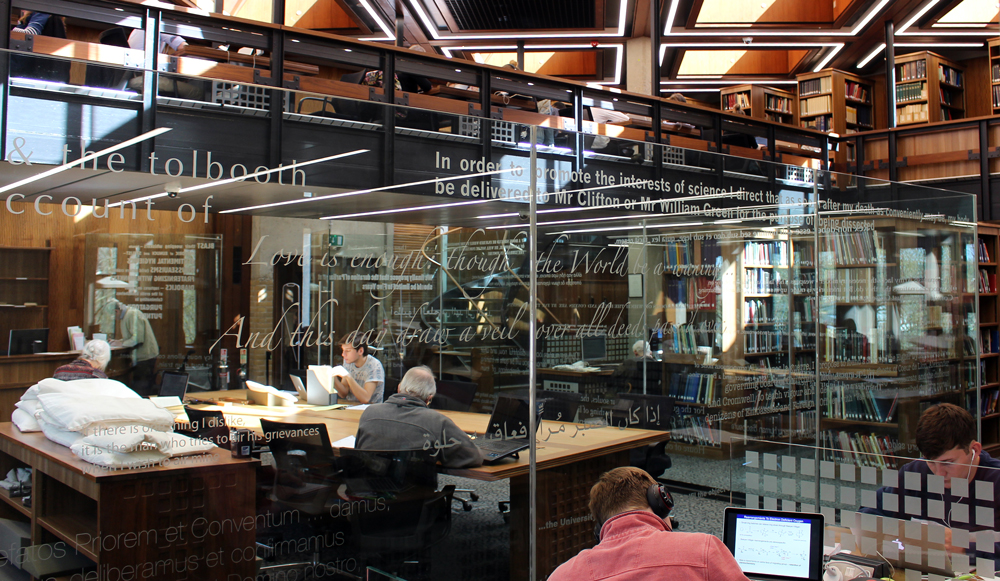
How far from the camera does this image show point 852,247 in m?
5.00

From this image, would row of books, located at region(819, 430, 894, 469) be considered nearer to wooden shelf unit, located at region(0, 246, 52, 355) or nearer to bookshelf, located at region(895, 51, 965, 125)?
wooden shelf unit, located at region(0, 246, 52, 355)

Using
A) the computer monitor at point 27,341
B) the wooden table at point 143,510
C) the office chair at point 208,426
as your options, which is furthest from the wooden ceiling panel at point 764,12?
the computer monitor at point 27,341

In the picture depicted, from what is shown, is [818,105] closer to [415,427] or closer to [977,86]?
[977,86]

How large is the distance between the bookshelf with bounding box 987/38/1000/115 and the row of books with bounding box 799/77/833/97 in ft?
6.73

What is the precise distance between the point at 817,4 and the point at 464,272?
890 centimetres

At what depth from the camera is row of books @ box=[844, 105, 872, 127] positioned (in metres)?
11.5

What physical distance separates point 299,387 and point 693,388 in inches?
89.1

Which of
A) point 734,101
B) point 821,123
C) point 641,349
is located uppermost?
point 734,101

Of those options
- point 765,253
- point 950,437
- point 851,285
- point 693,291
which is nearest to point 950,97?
point 851,285

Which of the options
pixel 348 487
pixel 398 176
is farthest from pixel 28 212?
pixel 348 487

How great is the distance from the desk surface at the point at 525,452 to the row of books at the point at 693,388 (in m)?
0.26

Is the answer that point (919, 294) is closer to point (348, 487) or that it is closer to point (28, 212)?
point (348, 487)

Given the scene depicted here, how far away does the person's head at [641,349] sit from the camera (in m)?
3.75

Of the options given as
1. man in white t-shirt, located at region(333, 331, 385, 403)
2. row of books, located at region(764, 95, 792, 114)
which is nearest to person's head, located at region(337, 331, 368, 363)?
man in white t-shirt, located at region(333, 331, 385, 403)
